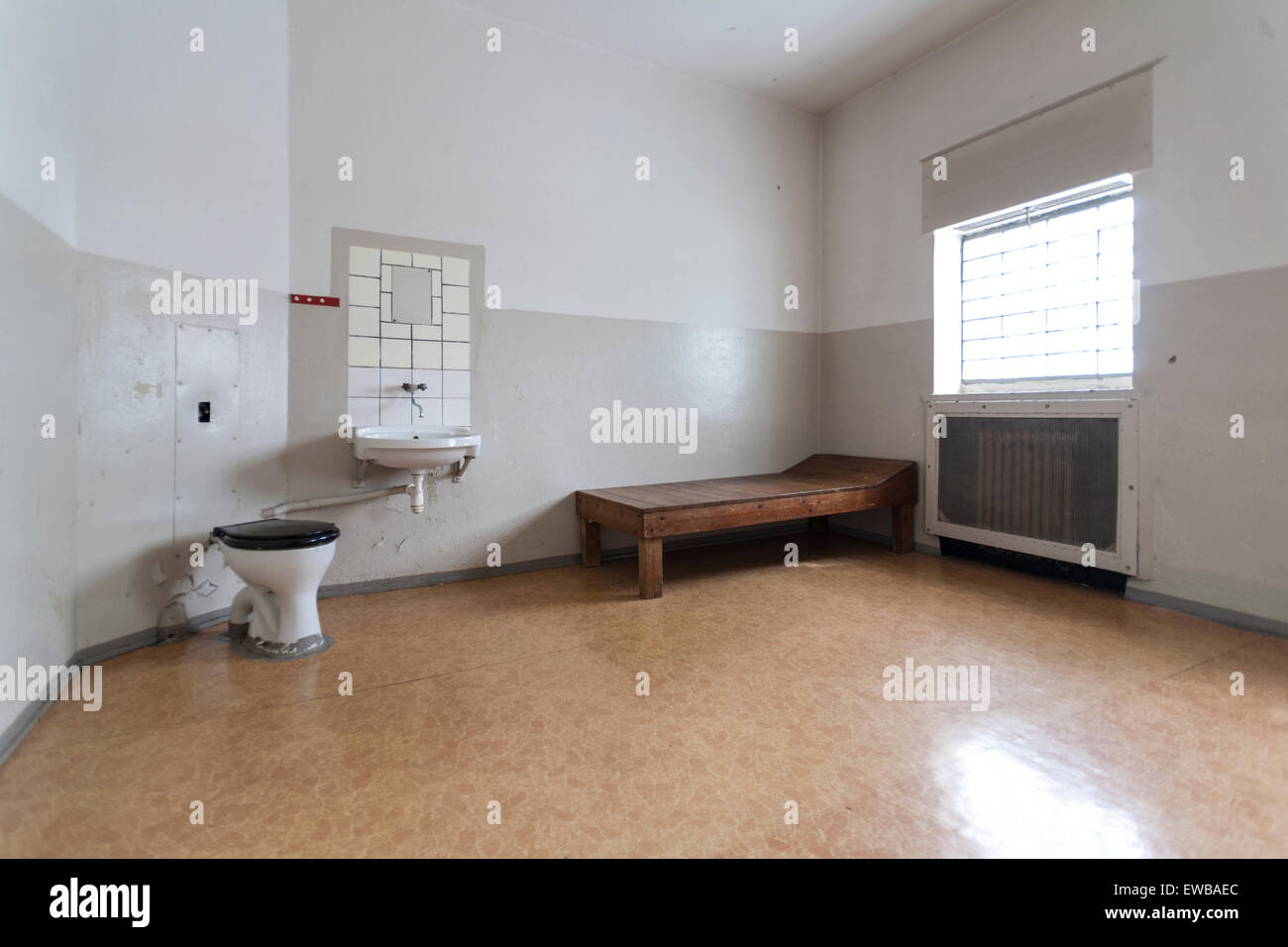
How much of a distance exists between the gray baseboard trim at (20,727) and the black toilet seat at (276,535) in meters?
0.63

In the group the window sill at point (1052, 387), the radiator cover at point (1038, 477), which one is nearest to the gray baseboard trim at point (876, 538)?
the radiator cover at point (1038, 477)

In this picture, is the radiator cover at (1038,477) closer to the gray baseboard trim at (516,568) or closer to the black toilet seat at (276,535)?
the gray baseboard trim at (516,568)

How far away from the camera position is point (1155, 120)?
266 centimetres

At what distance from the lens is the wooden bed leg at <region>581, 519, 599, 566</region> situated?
3.48 meters

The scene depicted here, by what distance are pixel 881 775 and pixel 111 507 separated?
101 inches

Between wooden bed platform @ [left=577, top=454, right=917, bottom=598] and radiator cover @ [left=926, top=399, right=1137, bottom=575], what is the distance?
231 mm

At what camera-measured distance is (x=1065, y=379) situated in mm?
3152

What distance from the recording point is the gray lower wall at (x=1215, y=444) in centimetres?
237

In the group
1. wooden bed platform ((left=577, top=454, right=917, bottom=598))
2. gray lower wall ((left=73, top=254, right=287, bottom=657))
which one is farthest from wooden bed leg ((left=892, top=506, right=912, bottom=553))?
gray lower wall ((left=73, top=254, right=287, bottom=657))

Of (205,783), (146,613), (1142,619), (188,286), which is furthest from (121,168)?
(1142,619)

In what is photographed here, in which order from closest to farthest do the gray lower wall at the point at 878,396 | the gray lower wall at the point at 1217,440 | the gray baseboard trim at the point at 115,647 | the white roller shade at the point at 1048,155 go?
the gray baseboard trim at the point at 115,647 → the gray lower wall at the point at 1217,440 → the white roller shade at the point at 1048,155 → the gray lower wall at the point at 878,396

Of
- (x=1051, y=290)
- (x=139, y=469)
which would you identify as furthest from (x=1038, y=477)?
(x=139, y=469)

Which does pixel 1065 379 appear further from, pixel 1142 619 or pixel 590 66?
pixel 590 66

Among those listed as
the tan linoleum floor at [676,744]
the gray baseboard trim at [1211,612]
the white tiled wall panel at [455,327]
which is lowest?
the tan linoleum floor at [676,744]
